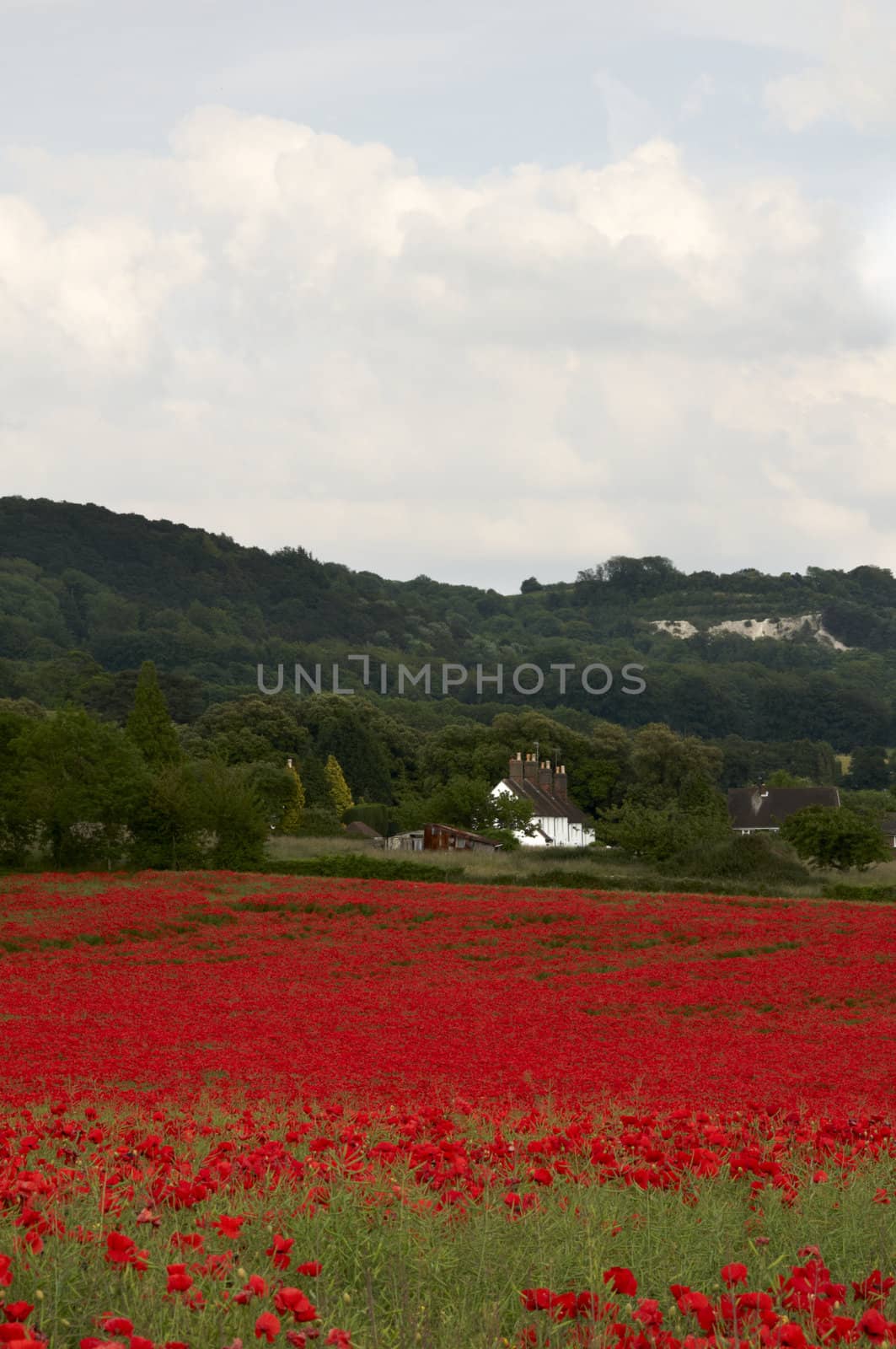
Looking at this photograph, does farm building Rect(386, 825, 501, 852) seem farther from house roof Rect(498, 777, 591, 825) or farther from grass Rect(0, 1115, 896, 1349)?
grass Rect(0, 1115, 896, 1349)

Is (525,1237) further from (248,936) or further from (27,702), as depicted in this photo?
(27,702)

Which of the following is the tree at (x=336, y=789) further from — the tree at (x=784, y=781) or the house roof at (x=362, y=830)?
the tree at (x=784, y=781)

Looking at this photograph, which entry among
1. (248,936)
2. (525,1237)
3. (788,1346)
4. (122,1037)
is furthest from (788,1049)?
(248,936)

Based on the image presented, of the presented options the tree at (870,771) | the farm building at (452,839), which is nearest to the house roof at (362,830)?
the farm building at (452,839)

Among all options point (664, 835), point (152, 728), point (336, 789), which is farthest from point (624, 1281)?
point (336, 789)

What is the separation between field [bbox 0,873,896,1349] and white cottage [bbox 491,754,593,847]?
63183 mm

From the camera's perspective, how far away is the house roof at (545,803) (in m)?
86.5

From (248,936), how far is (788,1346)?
23672 millimetres

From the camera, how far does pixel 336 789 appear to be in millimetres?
89312

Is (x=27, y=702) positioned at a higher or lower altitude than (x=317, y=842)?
higher

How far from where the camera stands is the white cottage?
85062mm

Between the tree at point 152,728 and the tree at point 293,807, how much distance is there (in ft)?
48.3

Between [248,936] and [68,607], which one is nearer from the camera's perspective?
[248,936]

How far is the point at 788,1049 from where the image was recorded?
14539 mm
